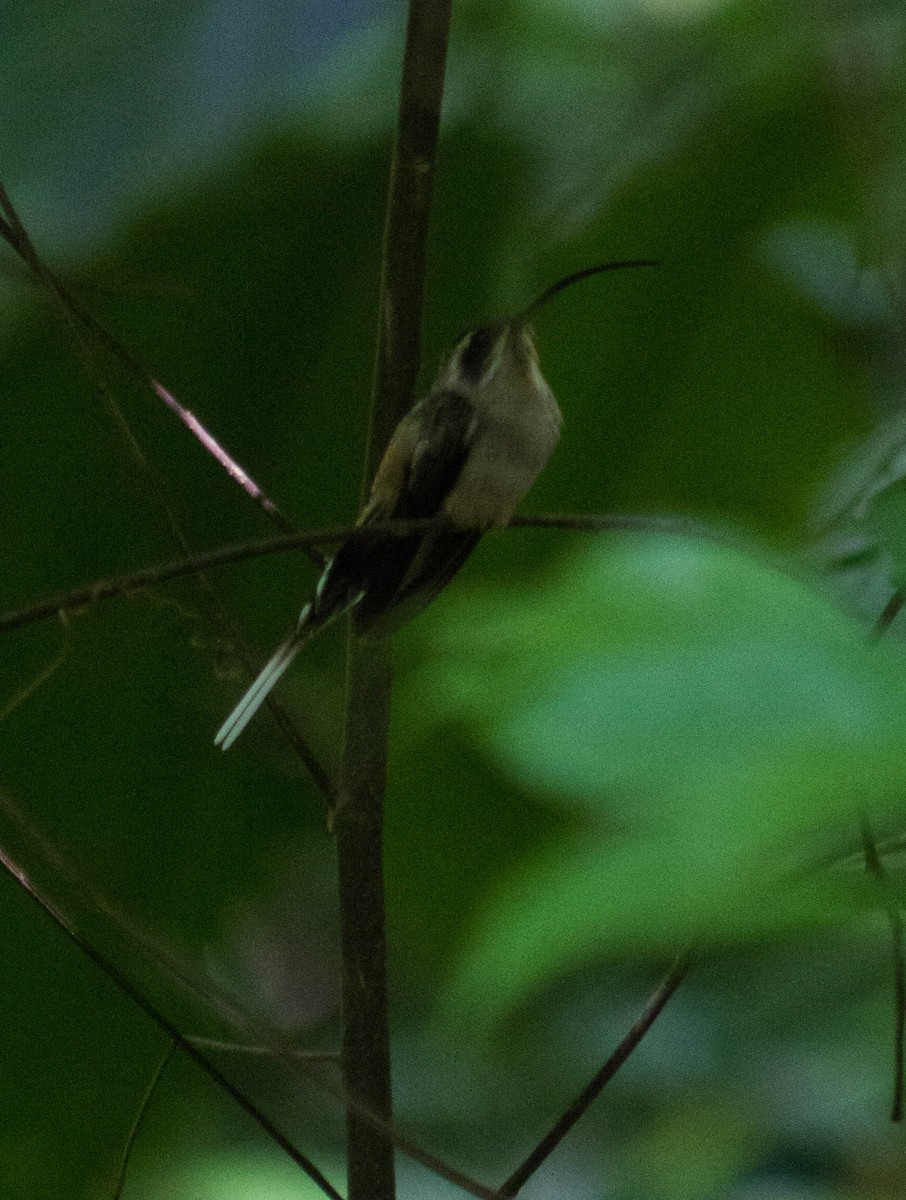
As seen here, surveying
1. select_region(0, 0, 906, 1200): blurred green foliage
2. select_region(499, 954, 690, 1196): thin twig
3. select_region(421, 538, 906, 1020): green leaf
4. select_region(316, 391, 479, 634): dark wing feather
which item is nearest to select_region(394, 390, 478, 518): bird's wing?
select_region(316, 391, 479, 634): dark wing feather

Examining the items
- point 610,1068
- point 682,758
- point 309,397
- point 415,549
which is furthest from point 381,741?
point 682,758

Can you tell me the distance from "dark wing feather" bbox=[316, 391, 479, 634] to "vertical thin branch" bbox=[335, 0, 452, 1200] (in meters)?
0.12

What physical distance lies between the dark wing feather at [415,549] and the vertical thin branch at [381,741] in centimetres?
12

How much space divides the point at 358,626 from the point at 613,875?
3.91 feet

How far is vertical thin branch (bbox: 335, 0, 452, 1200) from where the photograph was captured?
51.7 inches

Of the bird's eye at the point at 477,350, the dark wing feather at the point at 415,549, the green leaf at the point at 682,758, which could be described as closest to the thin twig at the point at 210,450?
the dark wing feather at the point at 415,549

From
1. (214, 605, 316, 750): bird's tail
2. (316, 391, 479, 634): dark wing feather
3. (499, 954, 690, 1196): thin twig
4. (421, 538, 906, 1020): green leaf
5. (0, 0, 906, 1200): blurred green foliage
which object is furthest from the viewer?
(0, 0, 906, 1200): blurred green foliage

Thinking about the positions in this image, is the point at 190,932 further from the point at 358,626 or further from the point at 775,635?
the point at 775,635

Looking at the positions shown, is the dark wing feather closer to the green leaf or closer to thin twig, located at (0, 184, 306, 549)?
thin twig, located at (0, 184, 306, 549)

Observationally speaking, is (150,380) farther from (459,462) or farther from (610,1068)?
(610,1068)

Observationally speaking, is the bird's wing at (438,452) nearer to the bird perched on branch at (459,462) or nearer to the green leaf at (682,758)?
the bird perched on branch at (459,462)

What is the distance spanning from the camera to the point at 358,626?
146 cm

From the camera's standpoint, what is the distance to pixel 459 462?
1.53 meters

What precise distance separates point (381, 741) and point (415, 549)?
24 centimetres
